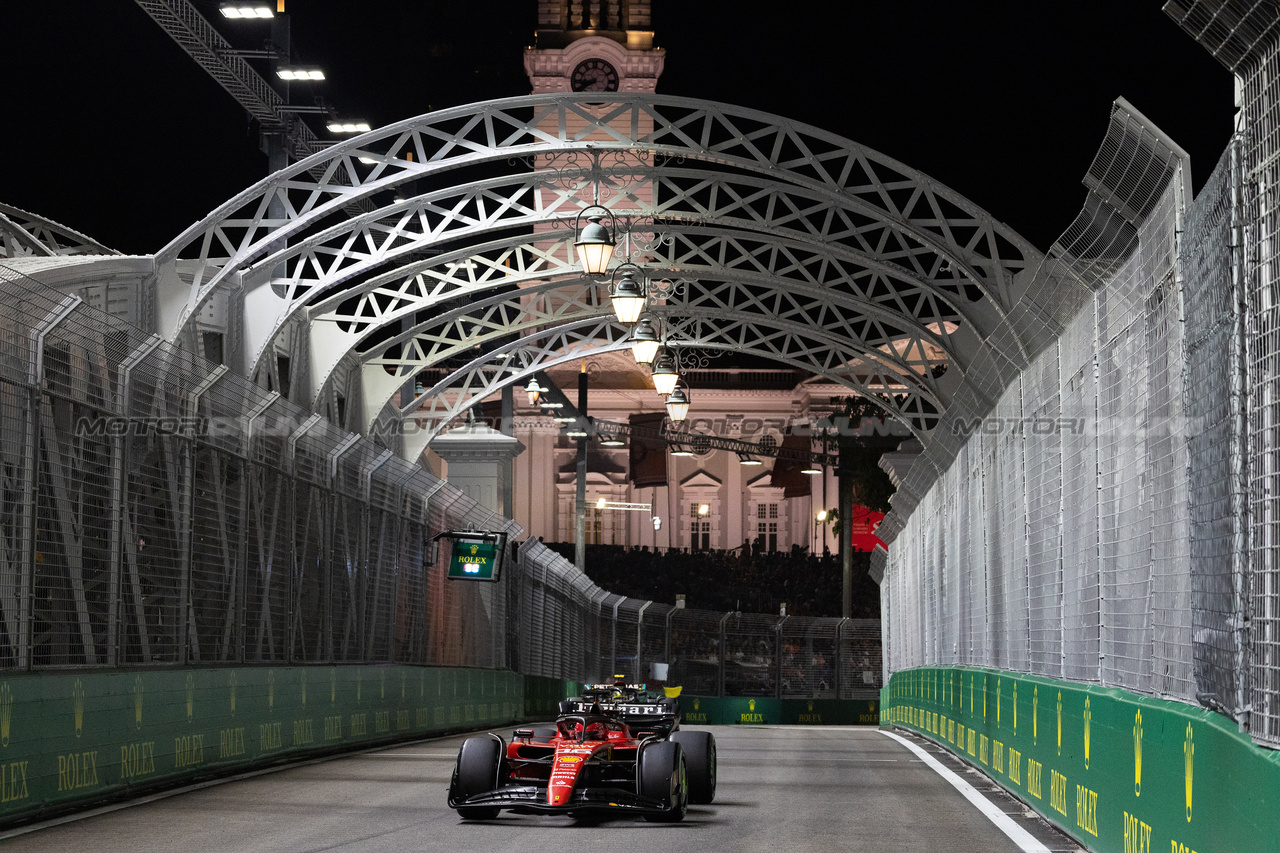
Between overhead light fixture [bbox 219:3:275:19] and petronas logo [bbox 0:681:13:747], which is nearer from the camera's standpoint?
petronas logo [bbox 0:681:13:747]

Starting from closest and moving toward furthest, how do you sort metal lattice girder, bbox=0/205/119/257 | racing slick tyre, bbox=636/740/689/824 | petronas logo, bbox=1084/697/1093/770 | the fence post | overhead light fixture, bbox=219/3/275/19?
petronas logo, bbox=1084/697/1093/770
racing slick tyre, bbox=636/740/689/824
the fence post
overhead light fixture, bbox=219/3/275/19
metal lattice girder, bbox=0/205/119/257

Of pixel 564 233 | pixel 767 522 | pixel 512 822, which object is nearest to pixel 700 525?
pixel 767 522

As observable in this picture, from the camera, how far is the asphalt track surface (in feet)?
29.3

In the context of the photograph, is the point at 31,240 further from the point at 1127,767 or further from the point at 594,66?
the point at 594,66

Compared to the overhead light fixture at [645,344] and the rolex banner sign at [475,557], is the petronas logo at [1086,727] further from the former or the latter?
the rolex banner sign at [475,557]

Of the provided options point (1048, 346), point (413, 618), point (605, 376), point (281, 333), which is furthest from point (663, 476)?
point (1048, 346)

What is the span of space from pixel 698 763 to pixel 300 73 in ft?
61.8

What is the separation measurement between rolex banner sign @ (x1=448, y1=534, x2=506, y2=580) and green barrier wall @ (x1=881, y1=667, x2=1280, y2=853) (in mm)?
11231

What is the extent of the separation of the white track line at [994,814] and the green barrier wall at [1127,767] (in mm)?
219

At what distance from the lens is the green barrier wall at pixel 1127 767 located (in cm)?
518

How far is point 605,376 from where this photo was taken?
101 metres

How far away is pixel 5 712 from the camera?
9.73 metres

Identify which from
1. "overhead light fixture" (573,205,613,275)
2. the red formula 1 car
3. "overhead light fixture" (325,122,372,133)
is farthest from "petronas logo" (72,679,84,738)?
"overhead light fixture" (325,122,372,133)

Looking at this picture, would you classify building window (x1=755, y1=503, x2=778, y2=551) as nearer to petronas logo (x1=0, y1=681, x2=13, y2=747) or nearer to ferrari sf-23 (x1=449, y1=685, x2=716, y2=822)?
ferrari sf-23 (x1=449, y1=685, x2=716, y2=822)
